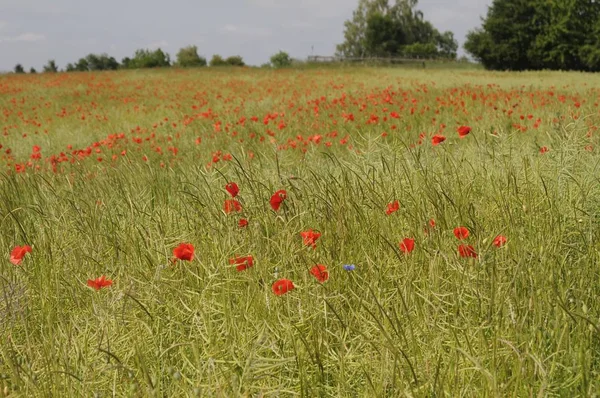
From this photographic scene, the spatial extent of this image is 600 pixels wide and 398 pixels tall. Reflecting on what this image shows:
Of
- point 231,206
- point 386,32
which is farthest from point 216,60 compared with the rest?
point 231,206

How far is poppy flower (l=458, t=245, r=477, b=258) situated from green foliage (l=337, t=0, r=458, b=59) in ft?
186

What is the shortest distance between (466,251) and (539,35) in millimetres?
36552

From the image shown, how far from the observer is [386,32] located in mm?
55938

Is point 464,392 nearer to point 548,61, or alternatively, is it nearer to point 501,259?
point 501,259

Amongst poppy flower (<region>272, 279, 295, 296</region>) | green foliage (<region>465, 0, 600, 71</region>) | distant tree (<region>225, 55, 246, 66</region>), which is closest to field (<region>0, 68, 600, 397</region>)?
poppy flower (<region>272, 279, 295, 296</region>)

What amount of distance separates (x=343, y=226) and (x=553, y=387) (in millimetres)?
929

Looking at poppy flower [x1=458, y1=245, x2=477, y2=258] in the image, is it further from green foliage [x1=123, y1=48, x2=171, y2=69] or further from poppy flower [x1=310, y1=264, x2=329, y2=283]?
green foliage [x1=123, y1=48, x2=171, y2=69]

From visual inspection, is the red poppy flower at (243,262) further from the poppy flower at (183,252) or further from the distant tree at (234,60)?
the distant tree at (234,60)

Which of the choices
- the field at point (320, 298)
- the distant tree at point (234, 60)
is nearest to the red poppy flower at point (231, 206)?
the field at point (320, 298)

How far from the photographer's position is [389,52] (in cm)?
5806

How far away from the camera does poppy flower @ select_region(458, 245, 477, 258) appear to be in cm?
158

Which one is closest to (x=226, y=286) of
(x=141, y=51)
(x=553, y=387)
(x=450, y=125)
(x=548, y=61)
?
(x=553, y=387)

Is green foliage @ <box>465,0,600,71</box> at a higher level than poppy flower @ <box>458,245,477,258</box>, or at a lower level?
higher

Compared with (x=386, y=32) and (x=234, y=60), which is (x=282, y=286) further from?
(x=386, y=32)
